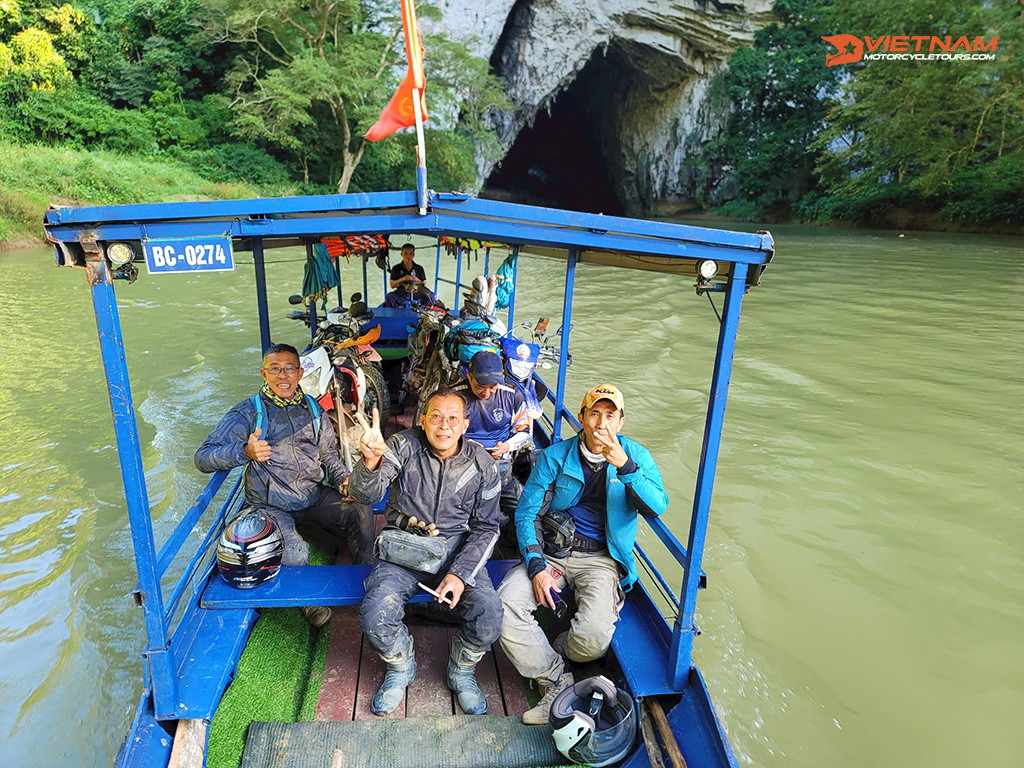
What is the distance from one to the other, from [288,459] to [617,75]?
4048cm

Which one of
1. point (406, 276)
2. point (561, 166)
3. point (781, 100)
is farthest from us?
point (561, 166)

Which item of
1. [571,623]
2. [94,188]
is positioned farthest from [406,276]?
[94,188]

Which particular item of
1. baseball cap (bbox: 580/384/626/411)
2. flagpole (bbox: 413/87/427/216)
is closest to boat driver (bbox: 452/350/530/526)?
baseball cap (bbox: 580/384/626/411)

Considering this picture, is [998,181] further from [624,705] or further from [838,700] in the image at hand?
[624,705]

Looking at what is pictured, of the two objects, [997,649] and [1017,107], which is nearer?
[997,649]

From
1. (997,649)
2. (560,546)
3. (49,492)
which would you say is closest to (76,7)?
(49,492)

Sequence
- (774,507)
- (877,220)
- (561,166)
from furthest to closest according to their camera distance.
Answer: (561,166) < (877,220) < (774,507)

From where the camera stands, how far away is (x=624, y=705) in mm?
2812

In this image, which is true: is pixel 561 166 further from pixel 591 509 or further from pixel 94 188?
pixel 591 509

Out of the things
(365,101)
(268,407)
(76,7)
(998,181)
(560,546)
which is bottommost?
(560,546)

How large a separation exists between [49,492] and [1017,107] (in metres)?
28.2

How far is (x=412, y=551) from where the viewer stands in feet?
10.1

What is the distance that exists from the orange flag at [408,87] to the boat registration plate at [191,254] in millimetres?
758

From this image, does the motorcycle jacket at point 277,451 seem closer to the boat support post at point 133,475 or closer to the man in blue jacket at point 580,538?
the boat support post at point 133,475
